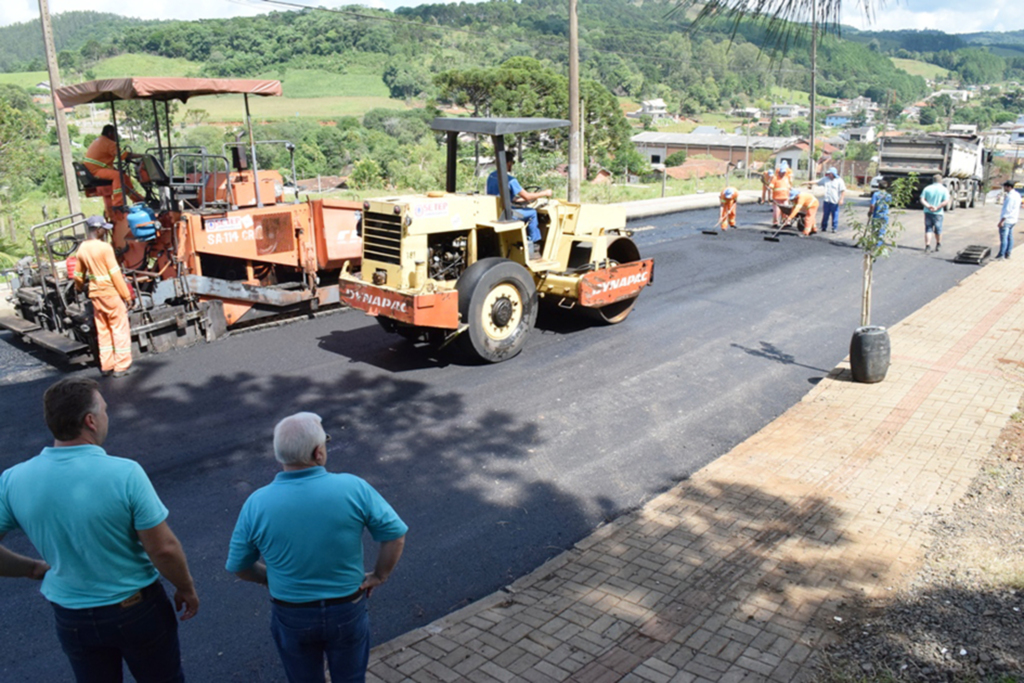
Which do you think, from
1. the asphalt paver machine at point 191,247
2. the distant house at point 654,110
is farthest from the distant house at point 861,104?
the asphalt paver machine at point 191,247

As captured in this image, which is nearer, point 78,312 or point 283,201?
point 78,312

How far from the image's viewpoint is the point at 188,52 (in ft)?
364

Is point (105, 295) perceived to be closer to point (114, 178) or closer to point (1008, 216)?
point (114, 178)

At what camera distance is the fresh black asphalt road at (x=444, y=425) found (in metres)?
4.93

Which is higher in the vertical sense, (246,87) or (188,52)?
(188,52)

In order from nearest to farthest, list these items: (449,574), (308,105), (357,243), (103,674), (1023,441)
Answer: (103,674) → (449,574) → (1023,441) → (357,243) → (308,105)

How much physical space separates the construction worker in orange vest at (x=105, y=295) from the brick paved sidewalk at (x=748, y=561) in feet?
18.5

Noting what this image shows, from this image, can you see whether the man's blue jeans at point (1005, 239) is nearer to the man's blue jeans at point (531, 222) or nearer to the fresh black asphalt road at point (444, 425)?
the fresh black asphalt road at point (444, 425)

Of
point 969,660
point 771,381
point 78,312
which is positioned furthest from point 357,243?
point 969,660

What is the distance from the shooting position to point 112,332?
8453 millimetres

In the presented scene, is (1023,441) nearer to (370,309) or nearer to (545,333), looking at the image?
(545,333)

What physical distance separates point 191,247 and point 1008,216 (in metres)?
14.6

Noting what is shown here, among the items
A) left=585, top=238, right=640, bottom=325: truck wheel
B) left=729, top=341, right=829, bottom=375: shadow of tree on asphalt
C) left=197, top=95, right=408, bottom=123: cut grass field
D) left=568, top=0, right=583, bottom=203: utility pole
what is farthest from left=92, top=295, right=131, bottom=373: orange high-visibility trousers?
left=197, top=95, right=408, bottom=123: cut grass field

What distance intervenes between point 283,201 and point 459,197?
369 centimetres
